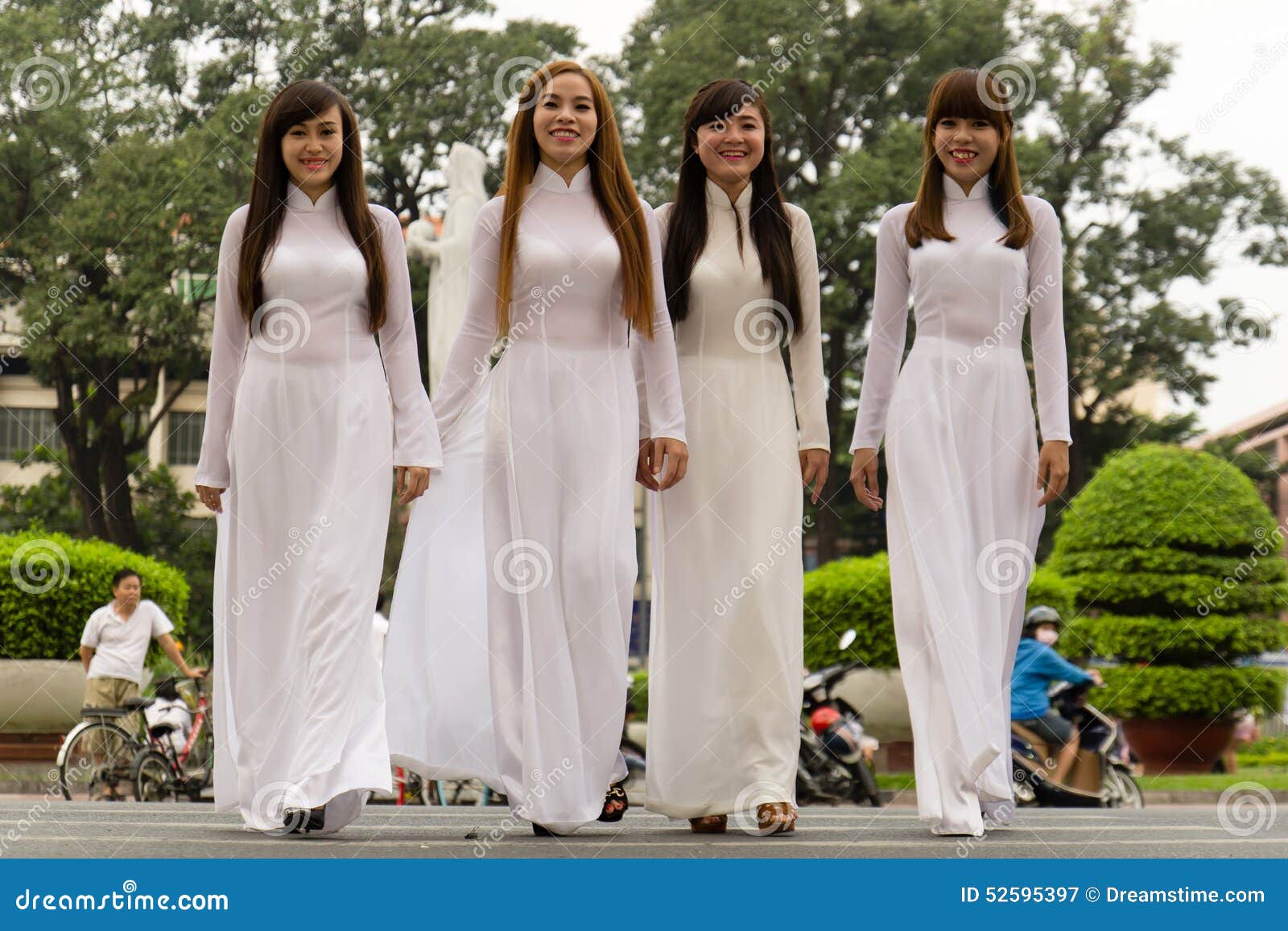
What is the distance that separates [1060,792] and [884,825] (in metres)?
6.44

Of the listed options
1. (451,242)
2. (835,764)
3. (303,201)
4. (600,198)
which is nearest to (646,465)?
(600,198)

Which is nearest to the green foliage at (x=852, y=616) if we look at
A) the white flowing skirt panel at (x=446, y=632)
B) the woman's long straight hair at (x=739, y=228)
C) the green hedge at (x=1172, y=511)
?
the green hedge at (x=1172, y=511)

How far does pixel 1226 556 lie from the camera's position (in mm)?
17266

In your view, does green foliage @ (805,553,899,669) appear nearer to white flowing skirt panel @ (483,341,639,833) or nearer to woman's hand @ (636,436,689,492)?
woman's hand @ (636,436,689,492)

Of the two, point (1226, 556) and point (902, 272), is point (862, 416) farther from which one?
point (1226, 556)

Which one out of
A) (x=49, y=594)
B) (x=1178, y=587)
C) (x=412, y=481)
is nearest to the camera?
(x=412, y=481)

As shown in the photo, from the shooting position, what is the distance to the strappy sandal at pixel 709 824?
17.7 ft

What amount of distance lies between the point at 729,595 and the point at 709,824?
2.31 ft

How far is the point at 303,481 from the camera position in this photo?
5.28 metres

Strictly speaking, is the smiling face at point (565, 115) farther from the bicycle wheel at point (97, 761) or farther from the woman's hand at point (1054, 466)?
the bicycle wheel at point (97, 761)

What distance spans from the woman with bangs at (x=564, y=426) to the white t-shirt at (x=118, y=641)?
8049 mm

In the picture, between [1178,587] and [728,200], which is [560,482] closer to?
[728,200]

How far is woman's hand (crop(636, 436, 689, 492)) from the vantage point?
538 centimetres

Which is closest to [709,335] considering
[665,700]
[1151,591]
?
[665,700]
